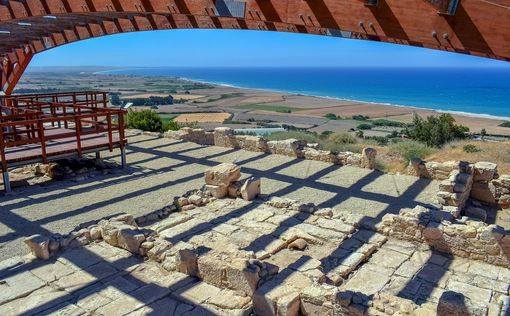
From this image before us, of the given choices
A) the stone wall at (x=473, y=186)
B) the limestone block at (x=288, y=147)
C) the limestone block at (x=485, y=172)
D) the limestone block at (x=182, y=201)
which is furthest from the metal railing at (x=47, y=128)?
the limestone block at (x=485, y=172)

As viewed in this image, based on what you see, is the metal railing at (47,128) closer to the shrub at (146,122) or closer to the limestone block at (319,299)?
the shrub at (146,122)

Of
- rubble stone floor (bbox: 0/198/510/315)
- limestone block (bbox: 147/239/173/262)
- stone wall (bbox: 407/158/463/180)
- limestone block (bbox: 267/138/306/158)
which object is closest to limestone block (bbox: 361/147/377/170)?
stone wall (bbox: 407/158/463/180)

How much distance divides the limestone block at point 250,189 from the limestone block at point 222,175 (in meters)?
0.41

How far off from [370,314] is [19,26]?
12.5m

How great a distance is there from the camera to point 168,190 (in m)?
11.1

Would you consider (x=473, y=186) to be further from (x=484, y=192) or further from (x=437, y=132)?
(x=437, y=132)

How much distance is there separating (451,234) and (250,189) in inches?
181

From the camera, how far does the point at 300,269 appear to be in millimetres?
6430

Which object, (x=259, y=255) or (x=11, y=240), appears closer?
(x=259, y=255)

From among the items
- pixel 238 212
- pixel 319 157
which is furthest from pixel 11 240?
pixel 319 157

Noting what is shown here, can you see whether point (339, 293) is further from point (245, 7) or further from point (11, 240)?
point (11, 240)

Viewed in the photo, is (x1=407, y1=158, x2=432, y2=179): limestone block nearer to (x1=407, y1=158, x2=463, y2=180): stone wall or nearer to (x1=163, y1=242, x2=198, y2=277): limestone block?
(x1=407, y1=158, x2=463, y2=180): stone wall

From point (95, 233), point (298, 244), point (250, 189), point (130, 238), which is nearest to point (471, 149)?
point (250, 189)

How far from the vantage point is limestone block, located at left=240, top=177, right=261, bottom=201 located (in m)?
10.1
